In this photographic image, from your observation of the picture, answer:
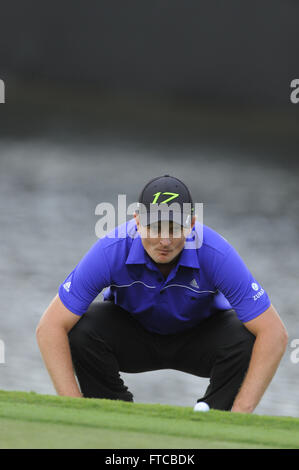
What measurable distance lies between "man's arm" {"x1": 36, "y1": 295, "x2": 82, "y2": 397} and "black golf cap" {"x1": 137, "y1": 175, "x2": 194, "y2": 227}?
41 cm

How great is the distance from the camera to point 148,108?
31.6 feet

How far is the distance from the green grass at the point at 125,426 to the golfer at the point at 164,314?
707mm

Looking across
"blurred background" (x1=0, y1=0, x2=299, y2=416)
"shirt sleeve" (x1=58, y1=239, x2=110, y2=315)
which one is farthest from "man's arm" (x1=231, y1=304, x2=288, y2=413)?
"blurred background" (x1=0, y1=0, x2=299, y2=416)

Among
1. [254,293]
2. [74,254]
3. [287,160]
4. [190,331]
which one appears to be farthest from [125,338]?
[287,160]

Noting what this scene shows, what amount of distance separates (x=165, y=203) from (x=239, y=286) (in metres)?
0.34

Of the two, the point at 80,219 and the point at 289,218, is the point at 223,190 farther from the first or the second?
the point at 80,219

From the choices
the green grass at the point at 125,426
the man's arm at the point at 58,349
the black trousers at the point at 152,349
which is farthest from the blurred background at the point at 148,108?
the green grass at the point at 125,426

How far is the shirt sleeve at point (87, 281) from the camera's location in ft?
8.53

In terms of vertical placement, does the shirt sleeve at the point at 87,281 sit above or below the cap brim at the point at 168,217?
below

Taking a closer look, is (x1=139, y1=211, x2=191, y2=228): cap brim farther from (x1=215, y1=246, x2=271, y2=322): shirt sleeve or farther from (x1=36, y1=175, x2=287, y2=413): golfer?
(x1=215, y1=246, x2=271, y2=322): shirt sleeve

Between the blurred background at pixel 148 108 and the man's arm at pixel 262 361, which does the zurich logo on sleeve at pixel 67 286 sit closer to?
the man's arm at pixel 262 361

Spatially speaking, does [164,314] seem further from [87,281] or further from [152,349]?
[87,281]

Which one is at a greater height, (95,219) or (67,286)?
(95,219)

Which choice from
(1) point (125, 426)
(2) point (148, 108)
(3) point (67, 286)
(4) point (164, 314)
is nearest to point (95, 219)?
(2) point (148, 108)
